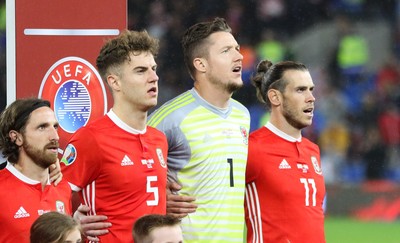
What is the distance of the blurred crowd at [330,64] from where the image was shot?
18.3 m

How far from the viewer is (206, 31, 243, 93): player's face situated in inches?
259

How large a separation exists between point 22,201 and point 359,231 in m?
10.8

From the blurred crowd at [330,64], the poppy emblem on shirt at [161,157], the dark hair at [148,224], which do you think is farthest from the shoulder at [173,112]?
the blurred crowd at [330,64]

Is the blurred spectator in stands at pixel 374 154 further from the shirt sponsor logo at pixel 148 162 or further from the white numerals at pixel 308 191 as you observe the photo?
the shirt sponsor logo at pixel 148 162

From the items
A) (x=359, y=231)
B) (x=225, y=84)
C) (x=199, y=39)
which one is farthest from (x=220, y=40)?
(x=359, y=231)

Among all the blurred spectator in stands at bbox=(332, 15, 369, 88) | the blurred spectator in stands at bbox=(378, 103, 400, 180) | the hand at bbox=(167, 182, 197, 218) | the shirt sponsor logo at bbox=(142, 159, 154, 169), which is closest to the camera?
the shirt sponsor logo at bbox=(142, 159, 154, 169)

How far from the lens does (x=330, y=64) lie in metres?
19.5

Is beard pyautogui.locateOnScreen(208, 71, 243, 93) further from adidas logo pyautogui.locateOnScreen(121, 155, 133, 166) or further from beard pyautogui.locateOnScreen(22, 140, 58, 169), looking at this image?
beard pyautogui.locateOnScreen(22, 140, 58, 169)

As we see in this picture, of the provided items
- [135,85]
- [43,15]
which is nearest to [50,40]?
[43,15]

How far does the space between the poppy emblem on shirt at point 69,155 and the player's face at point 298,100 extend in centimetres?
160

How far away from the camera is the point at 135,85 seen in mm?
6078

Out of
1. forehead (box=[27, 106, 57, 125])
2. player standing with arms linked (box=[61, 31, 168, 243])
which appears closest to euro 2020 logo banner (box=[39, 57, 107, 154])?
player standing with arms linked (box=[61, 31, 168, 243])

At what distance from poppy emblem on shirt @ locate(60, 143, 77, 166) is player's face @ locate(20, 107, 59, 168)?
0.13 metres

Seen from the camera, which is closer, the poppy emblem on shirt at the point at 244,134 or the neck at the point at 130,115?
the neck at the point at 130,115
